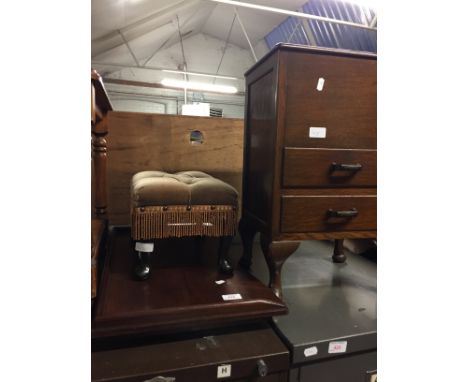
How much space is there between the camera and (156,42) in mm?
3910

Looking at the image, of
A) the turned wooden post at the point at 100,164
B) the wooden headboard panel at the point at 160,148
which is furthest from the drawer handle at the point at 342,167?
the turned wooden post at the point at 100,164

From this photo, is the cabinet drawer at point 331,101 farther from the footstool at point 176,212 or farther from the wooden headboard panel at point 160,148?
the wooden headboard panel at point 160,148

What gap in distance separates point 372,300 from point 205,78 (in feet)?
14.6

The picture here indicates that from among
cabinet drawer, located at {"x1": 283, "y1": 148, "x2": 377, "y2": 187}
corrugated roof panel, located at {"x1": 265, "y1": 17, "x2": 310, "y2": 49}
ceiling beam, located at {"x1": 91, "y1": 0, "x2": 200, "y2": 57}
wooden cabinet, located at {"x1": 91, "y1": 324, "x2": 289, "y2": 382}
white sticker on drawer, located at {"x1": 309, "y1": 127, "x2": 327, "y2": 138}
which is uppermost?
corrugated roof panel, located at {"x1": 265, "y1": 17, "x2": 310, "y2": 49}

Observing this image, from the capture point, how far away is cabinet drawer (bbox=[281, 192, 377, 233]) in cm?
75

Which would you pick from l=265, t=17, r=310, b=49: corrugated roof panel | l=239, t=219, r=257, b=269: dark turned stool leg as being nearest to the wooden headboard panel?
l=239, t=219, r=257, b=269: dark turned stool leg

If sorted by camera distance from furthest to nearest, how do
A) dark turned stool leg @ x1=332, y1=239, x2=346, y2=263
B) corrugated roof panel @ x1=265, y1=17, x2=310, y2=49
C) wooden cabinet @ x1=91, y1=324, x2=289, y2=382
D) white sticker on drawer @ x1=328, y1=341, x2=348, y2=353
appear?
corrugated roof panel @ x1=265, y1=17, x2=310, y2=49 → dark turned stool leg @ x1=332, y1=239, x2=346, y2=263 → white sticker on drawer @ x1=328, y1=341, x2=348, y2=353 → wooden cabinet @ x1=91, y1=324, x2=289, y2=382

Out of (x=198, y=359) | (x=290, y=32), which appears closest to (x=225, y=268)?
(x=198, y=359)

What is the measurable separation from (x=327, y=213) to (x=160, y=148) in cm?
85

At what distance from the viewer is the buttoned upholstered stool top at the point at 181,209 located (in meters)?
0.71

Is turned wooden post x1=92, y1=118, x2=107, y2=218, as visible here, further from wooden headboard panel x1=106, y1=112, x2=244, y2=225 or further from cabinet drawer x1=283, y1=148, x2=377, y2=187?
cabinet drawer x1=283, y1=148, x2=377, y2=187

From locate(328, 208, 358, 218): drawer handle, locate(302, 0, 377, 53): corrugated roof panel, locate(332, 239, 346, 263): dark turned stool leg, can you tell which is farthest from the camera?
locate(302, 0, 377, 53): corrugated roof panel

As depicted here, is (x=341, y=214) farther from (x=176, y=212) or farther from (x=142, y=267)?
(x=142, y=267)
